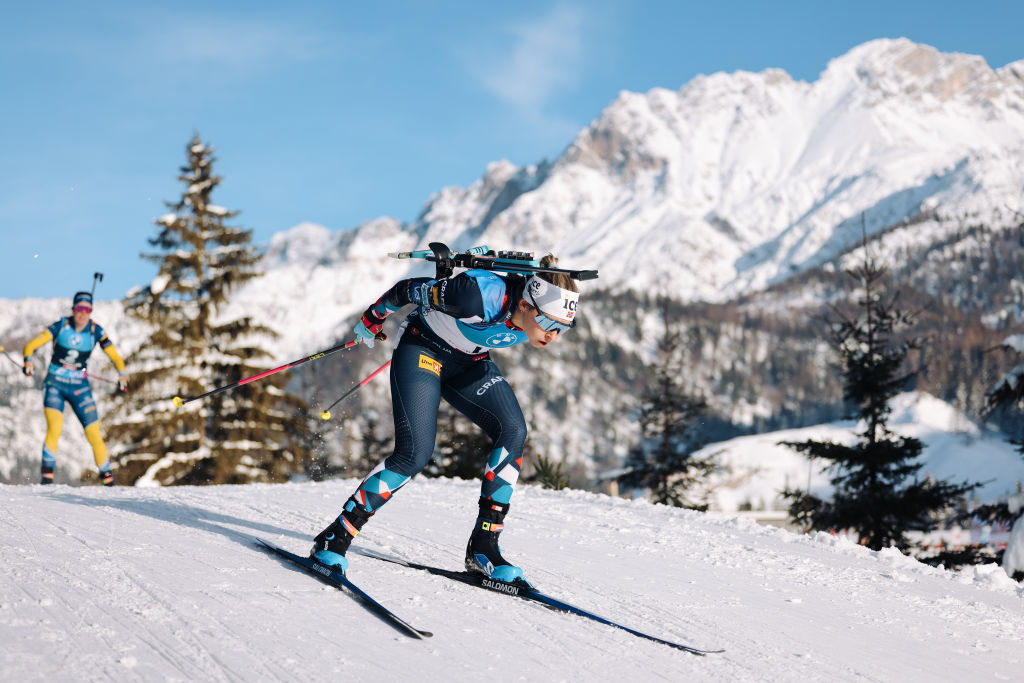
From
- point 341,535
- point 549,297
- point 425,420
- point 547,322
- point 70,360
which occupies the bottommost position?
point 341,535

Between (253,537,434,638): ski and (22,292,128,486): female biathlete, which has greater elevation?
(22,292,128,486): female biathlete

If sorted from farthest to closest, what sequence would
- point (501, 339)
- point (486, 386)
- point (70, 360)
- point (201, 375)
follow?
point (201, 375)
point (70, 360)
point (486, 386)
point (501, 339)

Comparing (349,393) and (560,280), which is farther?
(349,393)

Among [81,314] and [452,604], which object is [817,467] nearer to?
[81,314]

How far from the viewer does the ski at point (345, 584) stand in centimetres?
455

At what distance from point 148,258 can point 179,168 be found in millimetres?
3042

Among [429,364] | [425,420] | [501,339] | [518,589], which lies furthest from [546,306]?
[518,589]

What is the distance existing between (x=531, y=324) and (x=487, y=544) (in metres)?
1.51

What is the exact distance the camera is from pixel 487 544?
18.7 feet

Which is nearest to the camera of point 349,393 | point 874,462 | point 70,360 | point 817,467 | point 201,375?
point 349,393

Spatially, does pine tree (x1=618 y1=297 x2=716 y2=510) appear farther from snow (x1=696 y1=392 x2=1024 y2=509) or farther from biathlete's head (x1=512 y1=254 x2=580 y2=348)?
snow (x1=696 y1=392 x2=1024 y2=509)

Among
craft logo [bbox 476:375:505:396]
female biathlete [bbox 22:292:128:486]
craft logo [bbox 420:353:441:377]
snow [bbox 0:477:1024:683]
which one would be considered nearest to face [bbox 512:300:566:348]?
craft logo [bbox 476:375:505:396]

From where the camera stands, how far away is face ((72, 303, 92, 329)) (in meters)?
11.1

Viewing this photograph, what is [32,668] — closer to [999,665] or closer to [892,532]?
[999,665]
